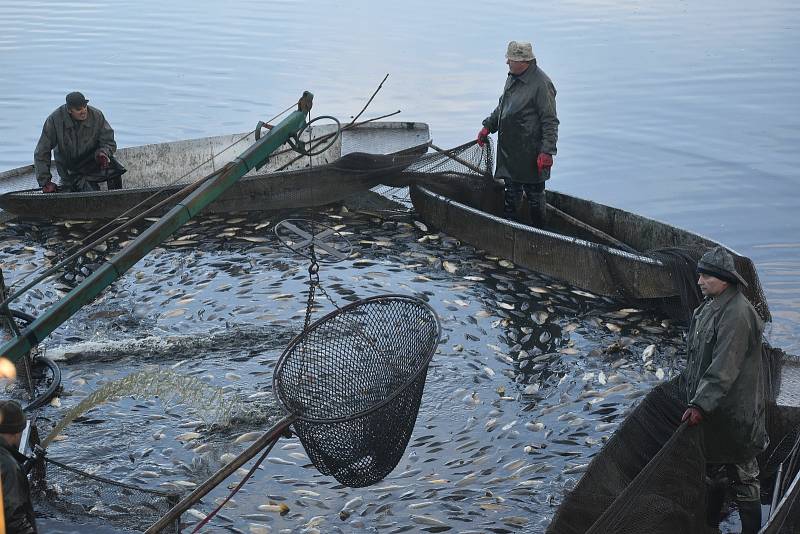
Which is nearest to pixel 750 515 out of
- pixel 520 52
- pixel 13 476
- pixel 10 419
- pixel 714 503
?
pixel 714 503

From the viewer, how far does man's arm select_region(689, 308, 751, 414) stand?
5.58 m

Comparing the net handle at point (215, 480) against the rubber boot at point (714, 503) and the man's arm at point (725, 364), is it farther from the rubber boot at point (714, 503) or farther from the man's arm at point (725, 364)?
the rubber boot at point (714, 503)

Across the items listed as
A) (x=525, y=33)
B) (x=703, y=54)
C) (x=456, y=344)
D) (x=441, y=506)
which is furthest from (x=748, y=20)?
(x=441, y=506)

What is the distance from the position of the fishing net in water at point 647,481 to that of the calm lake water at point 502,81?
3716mm

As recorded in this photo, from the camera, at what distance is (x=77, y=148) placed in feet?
38.1

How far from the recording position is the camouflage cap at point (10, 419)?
5340mm

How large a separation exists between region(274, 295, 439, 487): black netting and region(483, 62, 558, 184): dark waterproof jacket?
4.48 meters

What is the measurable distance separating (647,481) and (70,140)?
343 inches

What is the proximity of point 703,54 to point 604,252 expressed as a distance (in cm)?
1643

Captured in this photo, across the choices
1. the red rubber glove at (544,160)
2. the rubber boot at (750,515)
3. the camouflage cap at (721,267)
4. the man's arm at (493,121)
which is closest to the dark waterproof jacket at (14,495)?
the camouflage cap at (721,267)

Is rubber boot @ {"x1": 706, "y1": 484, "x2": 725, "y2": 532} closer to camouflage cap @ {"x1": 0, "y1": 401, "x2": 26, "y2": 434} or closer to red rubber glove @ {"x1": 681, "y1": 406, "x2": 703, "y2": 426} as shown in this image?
red rubber glove @ {"x1": 681, "y1": 406, "x2": 703, "y2": 426}

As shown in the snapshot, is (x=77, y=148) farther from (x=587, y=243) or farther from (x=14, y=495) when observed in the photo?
(x=14, y=495)

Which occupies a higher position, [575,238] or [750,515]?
[575,238]

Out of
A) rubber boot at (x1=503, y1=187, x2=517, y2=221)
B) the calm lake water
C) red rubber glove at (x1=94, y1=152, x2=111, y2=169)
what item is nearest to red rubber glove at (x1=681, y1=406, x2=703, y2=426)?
the calm lake water
